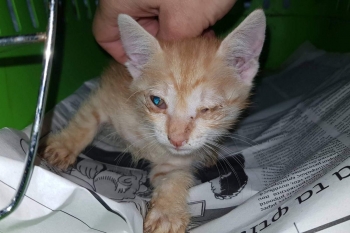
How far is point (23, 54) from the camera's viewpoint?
49.3 inches

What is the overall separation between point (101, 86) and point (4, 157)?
660 mm

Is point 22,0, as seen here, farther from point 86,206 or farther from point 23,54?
point 86,206

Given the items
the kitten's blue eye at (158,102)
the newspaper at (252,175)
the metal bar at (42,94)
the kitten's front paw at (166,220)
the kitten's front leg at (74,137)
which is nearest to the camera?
the metal bar at (42,94)

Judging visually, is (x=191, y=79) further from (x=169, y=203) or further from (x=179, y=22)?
(x=169, y=203)

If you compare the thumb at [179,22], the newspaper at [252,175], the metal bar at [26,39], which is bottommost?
the newspaper at [252,175]

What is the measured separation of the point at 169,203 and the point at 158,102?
0.88ft

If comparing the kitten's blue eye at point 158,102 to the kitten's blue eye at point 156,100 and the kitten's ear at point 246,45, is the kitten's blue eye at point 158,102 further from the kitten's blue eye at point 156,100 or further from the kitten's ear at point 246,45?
the kitten's ear at point 246,45

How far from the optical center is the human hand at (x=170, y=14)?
1.13m

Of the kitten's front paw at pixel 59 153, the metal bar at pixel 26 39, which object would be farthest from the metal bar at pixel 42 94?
the kitten's front paw at pixel 59 153

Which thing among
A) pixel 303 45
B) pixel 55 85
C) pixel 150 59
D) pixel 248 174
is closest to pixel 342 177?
pixel 248 174

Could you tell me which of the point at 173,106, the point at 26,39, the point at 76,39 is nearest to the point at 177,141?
the point at 173,106

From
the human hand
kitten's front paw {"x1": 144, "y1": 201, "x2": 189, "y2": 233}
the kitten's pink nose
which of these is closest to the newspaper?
kitten's front paw {"x1": 144, "y1": 201, "x2": 189, "y2": 233}

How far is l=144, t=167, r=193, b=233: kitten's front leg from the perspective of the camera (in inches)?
39.4

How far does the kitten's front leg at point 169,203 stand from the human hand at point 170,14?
417 mm
